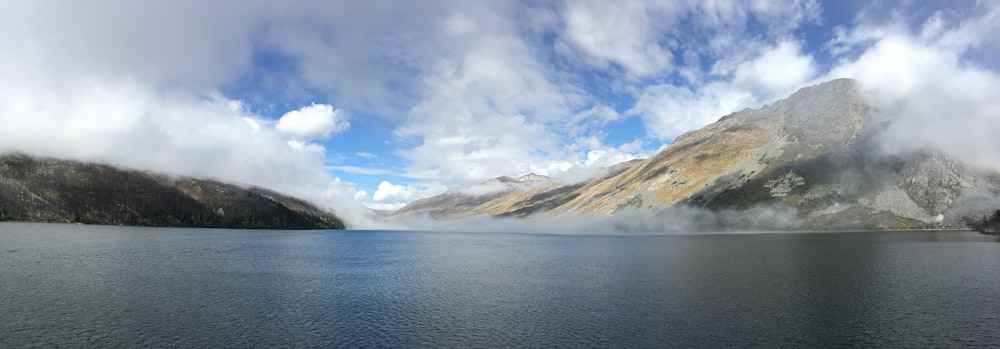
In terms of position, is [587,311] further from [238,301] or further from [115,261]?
[115,261]

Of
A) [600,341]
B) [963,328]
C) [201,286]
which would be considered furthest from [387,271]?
[963,328]

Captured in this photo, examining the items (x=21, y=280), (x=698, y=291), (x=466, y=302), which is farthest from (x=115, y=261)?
(x=698, y=291)

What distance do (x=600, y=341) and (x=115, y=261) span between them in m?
94.6

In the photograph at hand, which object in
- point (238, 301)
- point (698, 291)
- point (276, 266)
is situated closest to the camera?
point (238, 301)

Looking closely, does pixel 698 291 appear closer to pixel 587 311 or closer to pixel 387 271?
pixel 587 311

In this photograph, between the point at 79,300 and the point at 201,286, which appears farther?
the point at 201,286

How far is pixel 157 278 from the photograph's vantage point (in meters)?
70.4

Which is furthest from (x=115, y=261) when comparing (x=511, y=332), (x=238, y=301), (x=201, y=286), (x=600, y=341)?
(x=600, y=341)

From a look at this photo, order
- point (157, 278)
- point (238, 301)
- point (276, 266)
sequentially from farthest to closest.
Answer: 1. point (276, 266)
2. point (157, 278)
3. point (238, 301)

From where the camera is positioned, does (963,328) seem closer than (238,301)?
Yes

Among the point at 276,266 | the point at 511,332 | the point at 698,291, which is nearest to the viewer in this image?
the point at 511,332

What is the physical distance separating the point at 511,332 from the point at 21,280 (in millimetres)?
66663

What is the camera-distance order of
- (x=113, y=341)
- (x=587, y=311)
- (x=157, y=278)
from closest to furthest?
(x=113, y=341)
(x=587, y=311)
(x=157, y=278)

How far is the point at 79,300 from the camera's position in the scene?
51719 mm
